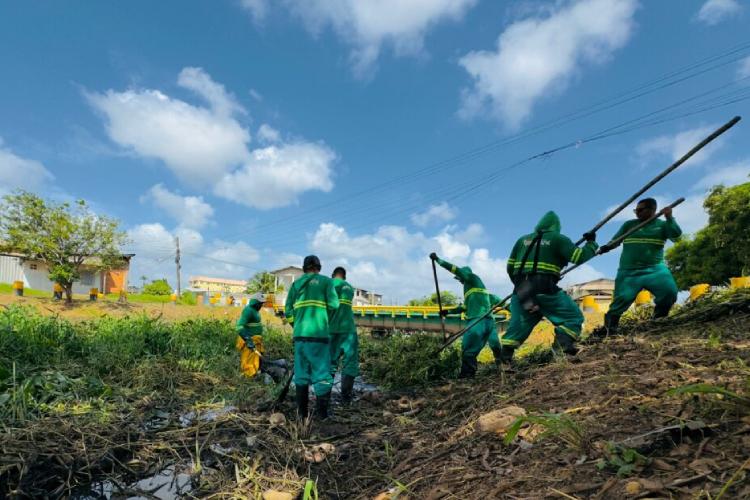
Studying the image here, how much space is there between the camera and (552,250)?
4.74 metres

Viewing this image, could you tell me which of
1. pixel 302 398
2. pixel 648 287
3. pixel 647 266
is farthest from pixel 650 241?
pixel 302 398

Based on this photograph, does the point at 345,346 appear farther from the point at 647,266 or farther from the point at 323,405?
the point at 647,266

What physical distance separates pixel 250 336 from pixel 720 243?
21731 mm

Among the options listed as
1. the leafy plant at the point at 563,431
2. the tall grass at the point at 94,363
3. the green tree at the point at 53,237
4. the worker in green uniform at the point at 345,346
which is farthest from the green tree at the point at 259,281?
the leafy plant at the point at 563,431

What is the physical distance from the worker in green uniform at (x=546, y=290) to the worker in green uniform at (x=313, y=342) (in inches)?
78.9

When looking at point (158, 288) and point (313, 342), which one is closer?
point (313, 342)

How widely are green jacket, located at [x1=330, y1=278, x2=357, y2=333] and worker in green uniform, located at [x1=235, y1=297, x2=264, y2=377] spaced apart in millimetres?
1301

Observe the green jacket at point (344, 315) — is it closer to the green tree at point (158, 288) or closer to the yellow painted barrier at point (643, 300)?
the yellow painted barrier at point (643, 300)

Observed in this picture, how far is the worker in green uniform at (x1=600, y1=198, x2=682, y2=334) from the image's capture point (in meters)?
4.94

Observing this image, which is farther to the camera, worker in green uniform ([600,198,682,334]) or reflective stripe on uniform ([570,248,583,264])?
worker in green uniform ([600,198,682,334])

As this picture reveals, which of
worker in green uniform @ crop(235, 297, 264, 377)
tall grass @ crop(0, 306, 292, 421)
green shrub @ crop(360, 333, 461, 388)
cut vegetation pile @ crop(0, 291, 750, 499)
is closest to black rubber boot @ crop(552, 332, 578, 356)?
cut vegetation pile @ crop(0, 291, 750, 499)

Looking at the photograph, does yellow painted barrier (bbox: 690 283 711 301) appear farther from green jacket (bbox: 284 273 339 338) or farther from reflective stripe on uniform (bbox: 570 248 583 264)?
green jacket (bbox: 284 273 339 338)

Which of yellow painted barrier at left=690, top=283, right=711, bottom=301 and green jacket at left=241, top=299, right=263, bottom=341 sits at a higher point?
green jacket at left=241, top=299, right=263, bottom=341

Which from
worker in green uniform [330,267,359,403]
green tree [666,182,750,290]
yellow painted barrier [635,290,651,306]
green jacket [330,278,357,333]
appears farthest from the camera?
green tree [666,182,750,290]
